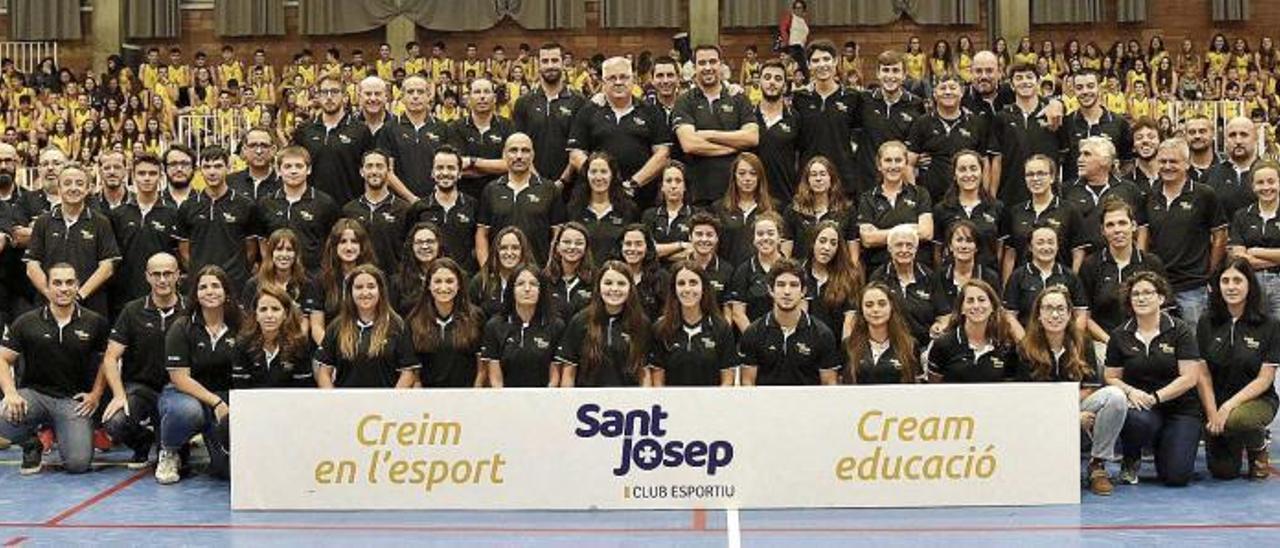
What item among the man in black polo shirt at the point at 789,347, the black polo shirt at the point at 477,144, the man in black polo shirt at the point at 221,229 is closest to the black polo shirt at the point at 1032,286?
the man in black polo shirt at the point at 789,347

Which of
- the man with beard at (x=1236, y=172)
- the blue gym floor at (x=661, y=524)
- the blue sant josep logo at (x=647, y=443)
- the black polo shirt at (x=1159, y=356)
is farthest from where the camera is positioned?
the man with beard at (x=1236, y=172)

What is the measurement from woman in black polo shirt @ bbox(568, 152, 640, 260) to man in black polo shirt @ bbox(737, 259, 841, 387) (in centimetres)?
142

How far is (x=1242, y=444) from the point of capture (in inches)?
375

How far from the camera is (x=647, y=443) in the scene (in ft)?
28.7

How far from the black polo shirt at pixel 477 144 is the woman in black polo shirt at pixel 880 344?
335cm

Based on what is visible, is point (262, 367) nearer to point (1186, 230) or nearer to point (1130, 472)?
point (1130, 472)

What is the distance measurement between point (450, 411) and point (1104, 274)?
179 inches

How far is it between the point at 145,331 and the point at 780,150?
4737 millimetres

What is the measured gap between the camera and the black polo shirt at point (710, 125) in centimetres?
1118

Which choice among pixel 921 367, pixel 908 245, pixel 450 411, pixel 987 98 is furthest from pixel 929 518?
pixel 987 98

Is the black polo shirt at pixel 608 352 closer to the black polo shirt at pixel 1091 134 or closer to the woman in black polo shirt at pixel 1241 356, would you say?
the woman in black polo shirt at pixel 1241 356

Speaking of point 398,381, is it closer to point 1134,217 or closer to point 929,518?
point 929,518

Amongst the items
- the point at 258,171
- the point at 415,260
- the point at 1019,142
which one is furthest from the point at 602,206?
the point at 1019,142

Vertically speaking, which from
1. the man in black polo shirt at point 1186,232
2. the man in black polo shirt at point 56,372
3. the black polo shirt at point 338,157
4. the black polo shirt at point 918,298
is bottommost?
the man in black polo shirt at point 56,372
